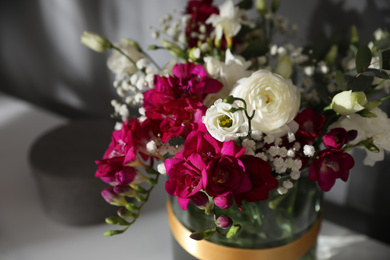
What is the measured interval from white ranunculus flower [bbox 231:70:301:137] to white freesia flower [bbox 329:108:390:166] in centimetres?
10

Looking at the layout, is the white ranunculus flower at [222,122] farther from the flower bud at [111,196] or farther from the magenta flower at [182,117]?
the flower bud at [111,196]

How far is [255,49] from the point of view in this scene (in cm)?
62

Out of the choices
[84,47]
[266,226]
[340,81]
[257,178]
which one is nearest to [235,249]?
[266,226]

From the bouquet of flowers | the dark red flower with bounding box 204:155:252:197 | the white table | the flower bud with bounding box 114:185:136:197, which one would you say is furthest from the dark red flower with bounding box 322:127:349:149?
the white table

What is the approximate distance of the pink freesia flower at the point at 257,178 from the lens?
1.53 ft

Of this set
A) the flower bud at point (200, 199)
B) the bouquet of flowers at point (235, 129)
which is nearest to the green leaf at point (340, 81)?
the bouquet of flowers at point (235, 129)

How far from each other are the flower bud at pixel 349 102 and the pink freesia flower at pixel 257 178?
11 cm

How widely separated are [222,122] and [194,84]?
7cm

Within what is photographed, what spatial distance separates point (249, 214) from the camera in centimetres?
57

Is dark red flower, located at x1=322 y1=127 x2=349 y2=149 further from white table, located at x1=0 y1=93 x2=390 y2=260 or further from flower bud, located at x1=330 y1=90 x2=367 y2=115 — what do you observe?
white table, located at x1=0 y1=93 x2=390 y2=260

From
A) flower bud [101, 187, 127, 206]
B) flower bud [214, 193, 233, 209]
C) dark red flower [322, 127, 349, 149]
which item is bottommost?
flower bud [101, 187, 127, 206]

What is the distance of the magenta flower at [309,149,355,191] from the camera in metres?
0.49

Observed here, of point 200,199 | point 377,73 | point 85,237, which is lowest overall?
point 85,237

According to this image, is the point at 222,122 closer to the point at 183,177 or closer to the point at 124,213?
the point at 183,177
